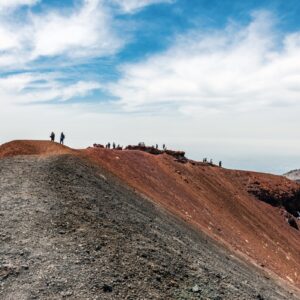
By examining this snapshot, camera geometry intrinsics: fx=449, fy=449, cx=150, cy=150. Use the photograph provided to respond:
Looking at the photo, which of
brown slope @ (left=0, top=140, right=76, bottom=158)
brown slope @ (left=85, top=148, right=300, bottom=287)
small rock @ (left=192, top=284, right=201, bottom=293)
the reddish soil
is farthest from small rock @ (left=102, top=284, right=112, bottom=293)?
brown slope @ (left=85, top=148, right=300, bottom=287)

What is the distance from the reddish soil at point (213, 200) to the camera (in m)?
41.7

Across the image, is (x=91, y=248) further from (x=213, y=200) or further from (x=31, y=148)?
(x=213, y=200)

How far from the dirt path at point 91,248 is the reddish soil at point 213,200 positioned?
7774 millimetres

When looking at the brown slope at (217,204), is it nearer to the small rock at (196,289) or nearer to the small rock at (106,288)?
the small rock at (196,289)

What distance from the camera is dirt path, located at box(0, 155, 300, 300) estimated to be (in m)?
17.8

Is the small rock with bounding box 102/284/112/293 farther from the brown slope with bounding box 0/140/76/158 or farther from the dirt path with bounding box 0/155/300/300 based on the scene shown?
the brown slope with bounding box 0/140/76/158

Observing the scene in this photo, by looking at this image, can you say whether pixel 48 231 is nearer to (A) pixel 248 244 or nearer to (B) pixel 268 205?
(A) pixel 248 244

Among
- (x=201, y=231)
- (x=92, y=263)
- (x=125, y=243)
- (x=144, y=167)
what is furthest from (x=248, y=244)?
(x=92, y=263)

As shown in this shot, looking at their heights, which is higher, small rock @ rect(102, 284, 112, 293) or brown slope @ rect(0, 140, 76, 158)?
brown slope @ rect(0, 140, 76, 158)

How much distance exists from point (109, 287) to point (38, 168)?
566 inches

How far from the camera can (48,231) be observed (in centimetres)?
2106

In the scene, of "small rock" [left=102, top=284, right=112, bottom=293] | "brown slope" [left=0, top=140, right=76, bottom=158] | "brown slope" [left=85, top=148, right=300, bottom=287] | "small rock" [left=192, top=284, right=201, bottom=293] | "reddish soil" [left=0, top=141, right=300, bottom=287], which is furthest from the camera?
"brown slope" [left=85, top=148, right=300, bottom=287]

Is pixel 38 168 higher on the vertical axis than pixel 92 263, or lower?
higher

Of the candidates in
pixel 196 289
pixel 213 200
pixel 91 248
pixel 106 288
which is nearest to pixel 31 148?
pixel 91 248
